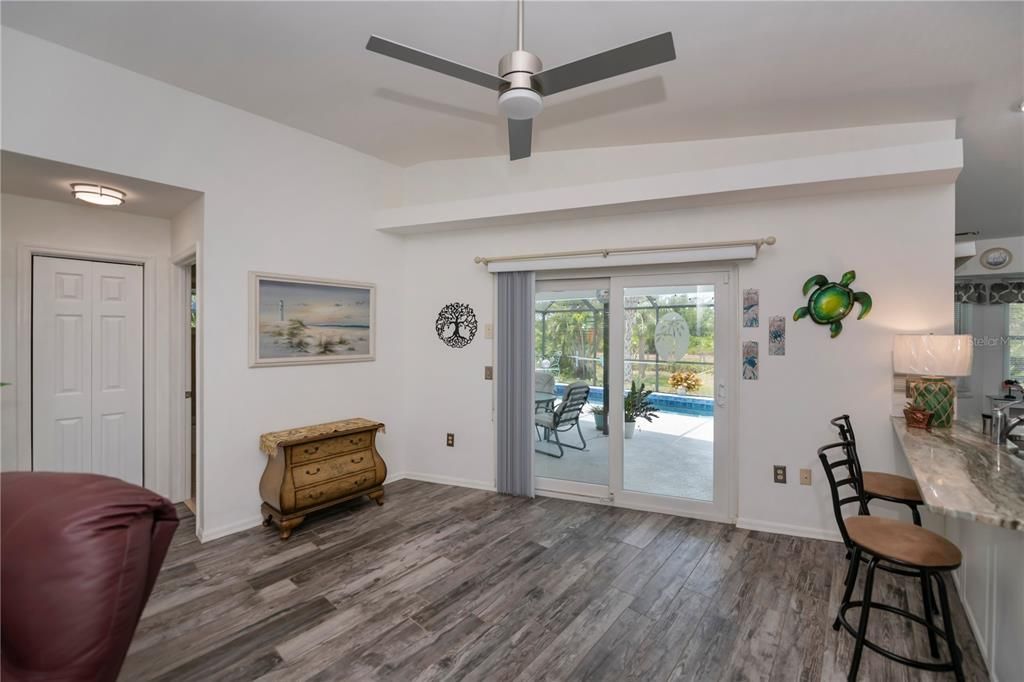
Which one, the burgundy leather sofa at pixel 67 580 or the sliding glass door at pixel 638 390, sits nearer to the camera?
the burgundy leather sofa at pixel 67 580

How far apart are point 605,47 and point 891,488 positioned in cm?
282

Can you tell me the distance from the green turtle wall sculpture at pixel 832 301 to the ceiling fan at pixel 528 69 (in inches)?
84.3

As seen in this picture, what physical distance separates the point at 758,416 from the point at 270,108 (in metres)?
4.12

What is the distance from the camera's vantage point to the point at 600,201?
3.35 meters

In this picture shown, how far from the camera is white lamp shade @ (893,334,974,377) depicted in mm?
2537

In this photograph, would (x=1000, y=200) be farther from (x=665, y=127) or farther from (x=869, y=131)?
(x=665, y=127)

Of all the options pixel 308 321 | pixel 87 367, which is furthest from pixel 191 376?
pixel 308 321

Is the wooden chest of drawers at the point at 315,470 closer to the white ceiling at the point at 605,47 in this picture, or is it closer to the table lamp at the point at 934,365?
the white ceiling at the point at 605,47

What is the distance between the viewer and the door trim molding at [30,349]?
2.97m

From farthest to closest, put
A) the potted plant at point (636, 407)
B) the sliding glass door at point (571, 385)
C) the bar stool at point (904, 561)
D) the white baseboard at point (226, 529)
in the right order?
the sliding glass door at point (571, 385), the potted plant at point (636, 407), the white baseboard at point (226, 529), the bar stool at point (904, 561)

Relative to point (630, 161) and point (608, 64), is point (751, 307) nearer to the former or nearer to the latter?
point (630, 161)

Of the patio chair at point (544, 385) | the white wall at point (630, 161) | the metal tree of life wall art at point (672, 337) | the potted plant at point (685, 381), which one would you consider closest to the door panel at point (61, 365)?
the white wall at point (630, 161)

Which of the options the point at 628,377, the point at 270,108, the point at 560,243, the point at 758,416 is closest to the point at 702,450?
the point at 758,416

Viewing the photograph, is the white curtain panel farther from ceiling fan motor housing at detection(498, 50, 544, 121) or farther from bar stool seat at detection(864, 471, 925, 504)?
bar stool seat at detection(864, 471, 925, 504)
